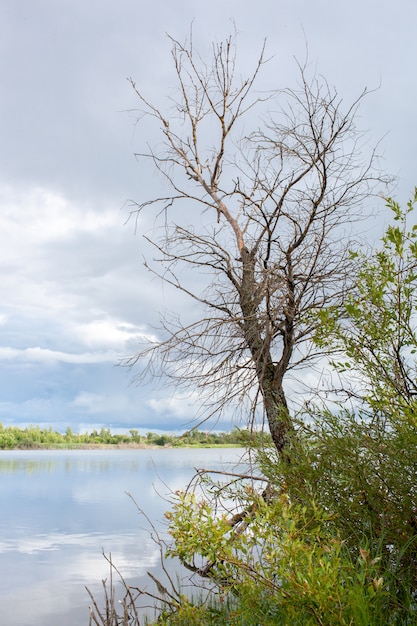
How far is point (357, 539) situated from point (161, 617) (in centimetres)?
157

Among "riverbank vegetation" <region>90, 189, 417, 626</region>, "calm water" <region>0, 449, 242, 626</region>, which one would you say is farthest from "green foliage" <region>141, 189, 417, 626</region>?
"calm water" <region>0, 449, 242, 626</region>

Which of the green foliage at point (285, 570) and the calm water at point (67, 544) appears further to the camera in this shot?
the calm water at point (67, 544)

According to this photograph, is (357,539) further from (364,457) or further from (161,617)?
(161,617)

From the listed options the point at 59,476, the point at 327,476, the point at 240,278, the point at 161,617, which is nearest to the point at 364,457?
the point at 327,476

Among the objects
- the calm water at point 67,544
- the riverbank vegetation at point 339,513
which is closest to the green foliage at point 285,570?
the riverbank vegetation at point 339,513

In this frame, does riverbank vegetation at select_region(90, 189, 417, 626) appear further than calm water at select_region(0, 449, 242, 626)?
No

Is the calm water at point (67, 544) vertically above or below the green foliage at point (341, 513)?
below

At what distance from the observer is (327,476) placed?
3.42 m

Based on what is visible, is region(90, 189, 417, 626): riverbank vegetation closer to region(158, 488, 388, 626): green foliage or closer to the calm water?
region(158, 488, 388, 626): green foliage

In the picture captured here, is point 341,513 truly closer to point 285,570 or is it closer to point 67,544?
point 285,570

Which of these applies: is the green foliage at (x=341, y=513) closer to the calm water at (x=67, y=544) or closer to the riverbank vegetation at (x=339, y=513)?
the riverbank vegetation at (x=339, y=513)

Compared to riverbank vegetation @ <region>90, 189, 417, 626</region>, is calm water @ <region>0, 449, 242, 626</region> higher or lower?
lower

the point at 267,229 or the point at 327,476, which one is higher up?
the point at 267,229

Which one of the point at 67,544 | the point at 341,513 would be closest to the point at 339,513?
the point at 341,513
